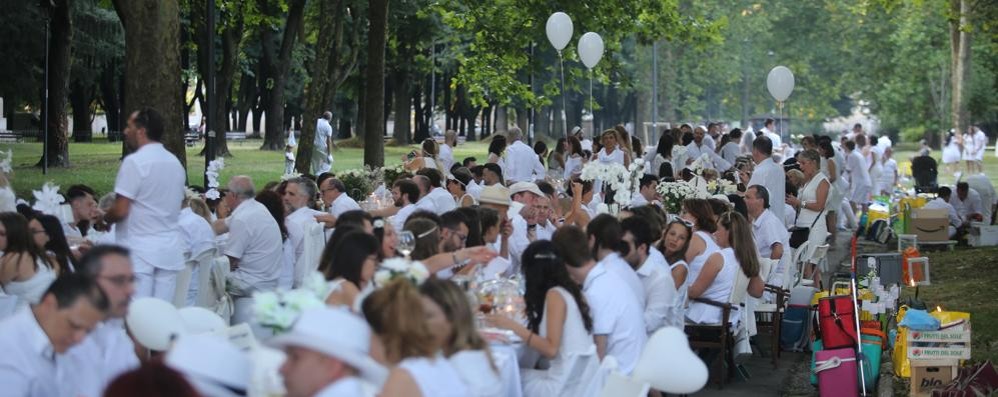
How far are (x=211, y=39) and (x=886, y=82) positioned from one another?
63.8 m

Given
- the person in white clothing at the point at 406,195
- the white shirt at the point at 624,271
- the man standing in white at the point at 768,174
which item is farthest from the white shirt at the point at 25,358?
the man standing in white at the point at 768,174

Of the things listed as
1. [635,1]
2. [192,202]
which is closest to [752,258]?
[192,202]

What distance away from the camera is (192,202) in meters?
11.7

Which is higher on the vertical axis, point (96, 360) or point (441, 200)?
point (441, 200)

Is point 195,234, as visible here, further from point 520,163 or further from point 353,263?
point 520,163

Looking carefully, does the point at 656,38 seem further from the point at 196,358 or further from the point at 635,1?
the point at 196,358

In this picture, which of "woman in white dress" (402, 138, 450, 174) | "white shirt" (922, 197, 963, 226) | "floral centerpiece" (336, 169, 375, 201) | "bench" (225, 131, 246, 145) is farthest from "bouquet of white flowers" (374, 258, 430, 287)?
"bench" (225, 131, 246, 145)

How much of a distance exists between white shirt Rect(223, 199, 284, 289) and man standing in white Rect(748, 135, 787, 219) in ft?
21.0

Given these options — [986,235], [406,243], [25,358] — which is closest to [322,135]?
[986,235]

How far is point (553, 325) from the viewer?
7.73 m

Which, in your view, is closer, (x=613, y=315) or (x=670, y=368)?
(x=670, y=368)

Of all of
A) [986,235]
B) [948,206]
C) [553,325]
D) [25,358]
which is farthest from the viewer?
[948,206]

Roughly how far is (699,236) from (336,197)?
3588 mm

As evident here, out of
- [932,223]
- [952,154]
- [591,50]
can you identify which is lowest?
[932,223]
